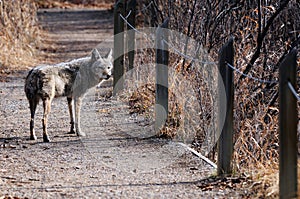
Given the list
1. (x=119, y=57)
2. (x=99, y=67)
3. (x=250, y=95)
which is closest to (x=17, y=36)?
(x=119, y=57)

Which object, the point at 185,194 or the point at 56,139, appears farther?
the point at 56,139

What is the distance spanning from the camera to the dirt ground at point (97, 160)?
656cm

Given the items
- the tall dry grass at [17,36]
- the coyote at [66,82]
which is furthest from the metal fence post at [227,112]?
the tall dry grass at [17,36]

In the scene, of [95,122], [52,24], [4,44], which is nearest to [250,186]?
[95,122]

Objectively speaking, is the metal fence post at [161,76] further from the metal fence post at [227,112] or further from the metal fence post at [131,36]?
the metal fence post at [131,36]

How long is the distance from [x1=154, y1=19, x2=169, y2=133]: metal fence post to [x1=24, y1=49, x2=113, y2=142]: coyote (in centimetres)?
87

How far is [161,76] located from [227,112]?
2.33 m

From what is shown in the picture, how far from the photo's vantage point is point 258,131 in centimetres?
769

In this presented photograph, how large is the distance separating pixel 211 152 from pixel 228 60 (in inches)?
70.9

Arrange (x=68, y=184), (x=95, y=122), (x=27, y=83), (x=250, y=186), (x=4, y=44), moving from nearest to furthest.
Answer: (x=250, y=186) → (x=68, y=184) → (x=27, y=83) → (x=95, y=122) → (x=4, y=44)

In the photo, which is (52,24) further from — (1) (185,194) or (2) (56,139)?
(1) (185,194)

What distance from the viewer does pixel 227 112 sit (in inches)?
262

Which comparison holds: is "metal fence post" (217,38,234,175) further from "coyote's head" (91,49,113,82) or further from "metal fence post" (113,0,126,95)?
"metal fence post" (113,0,126,95)

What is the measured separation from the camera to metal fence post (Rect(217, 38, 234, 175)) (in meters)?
6.59
